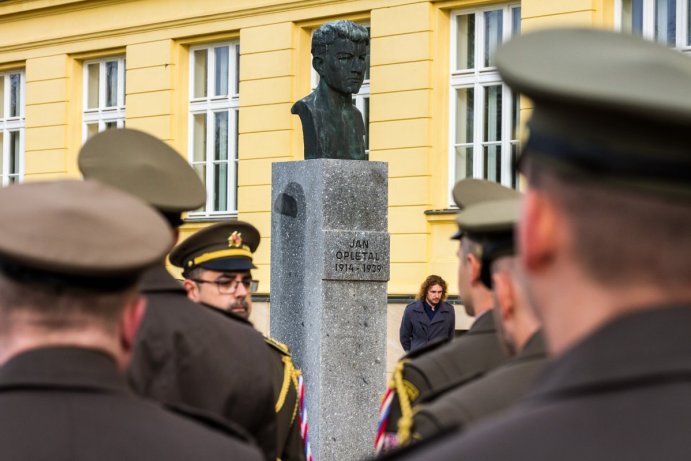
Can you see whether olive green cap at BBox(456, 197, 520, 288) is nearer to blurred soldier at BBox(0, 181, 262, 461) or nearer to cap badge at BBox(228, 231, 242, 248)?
blurred soldier at BBox(0, 181, 262, 461)

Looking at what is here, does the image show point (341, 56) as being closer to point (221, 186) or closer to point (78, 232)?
point (221, 186)

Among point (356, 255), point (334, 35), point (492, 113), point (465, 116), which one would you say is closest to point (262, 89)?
point (465, 116)

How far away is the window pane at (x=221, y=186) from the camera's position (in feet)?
66.4

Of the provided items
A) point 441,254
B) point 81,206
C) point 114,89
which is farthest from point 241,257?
point 114,89

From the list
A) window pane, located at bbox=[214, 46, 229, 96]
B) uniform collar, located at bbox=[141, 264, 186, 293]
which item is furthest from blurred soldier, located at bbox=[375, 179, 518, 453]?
window pane, located at bbox=[214, 46, 229, 96]

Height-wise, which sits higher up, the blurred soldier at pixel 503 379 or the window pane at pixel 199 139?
the window pane at pixel 199 139

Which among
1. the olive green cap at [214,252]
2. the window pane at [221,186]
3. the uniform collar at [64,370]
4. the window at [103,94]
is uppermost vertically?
the window at [103,94]

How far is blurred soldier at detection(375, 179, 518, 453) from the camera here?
3.96 meters

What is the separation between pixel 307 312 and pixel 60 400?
8.76 meters

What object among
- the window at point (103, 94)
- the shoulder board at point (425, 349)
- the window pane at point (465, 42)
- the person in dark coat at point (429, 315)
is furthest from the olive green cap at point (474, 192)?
the window at point (103, 94)

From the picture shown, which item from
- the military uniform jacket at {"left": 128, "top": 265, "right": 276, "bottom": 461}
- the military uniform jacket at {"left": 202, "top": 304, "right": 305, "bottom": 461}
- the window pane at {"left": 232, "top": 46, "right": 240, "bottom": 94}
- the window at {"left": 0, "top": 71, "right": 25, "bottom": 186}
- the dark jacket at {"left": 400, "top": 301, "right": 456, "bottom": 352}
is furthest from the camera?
the window at {"left": 0, "top": 71, "right": 25, "bottom": 186}

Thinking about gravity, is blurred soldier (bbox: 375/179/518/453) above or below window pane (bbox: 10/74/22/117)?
below

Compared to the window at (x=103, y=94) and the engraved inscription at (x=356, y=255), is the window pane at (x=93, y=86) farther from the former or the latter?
the engraved inscription at (x=356, y=255)

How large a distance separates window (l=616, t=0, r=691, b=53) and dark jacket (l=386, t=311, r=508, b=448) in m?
12.4
